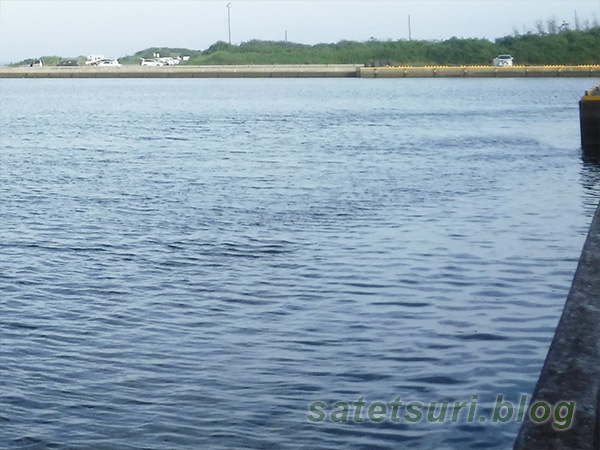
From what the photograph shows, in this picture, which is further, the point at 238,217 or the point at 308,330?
the point at 238,217

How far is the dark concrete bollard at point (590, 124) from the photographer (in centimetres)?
2667

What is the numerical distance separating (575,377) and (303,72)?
342 ft

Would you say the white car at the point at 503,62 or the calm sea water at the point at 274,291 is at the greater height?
the white car at the point at 503,62

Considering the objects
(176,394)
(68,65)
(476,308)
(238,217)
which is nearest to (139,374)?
(176,394)

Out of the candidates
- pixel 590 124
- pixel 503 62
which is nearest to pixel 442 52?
pixel 503 62

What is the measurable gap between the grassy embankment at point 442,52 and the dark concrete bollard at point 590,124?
83703mm

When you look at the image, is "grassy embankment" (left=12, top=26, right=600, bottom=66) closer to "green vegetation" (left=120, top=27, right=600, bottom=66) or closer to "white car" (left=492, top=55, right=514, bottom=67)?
"green vegetation" (left=120, top=27, right=600, bottom=66)

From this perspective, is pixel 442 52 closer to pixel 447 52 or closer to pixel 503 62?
pixel 447 52

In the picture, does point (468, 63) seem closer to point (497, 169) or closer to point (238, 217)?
point (497, 169)

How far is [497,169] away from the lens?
24375mm

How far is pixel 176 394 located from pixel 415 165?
18.2 metres

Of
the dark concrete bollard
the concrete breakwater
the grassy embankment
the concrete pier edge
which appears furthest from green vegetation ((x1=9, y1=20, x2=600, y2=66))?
the concrete pier edge

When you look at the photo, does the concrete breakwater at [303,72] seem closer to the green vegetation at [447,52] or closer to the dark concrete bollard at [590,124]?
the green vegetation at [447,52]

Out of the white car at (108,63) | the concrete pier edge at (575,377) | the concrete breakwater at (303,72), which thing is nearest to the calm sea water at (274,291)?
the concrete pier edge at (575,377)
